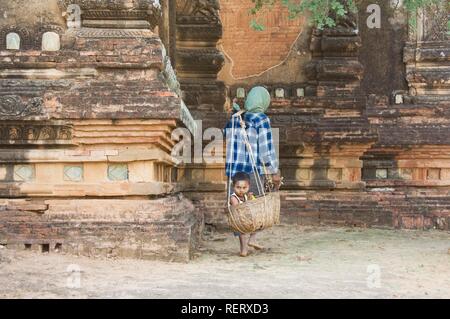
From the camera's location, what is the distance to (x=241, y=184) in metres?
6.77

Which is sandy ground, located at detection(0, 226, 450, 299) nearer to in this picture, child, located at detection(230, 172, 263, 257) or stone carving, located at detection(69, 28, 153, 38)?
child, located at detection(230, 172, 263, 257)

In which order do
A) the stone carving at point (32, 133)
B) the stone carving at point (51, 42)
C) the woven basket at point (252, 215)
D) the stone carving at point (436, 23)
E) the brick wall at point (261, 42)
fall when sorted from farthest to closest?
the stone carving at point (436, 23) < the brick wall at point (261, 42) < the woven basket at point (252, 215) < the stone carving at point (51, 42) < the stone carving at point (32, 133)

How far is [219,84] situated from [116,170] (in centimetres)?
388

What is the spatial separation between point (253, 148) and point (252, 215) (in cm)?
98

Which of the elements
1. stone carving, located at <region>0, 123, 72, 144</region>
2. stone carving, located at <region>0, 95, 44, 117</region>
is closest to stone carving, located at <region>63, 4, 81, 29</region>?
stone carving, located at <region>0, 95, 44, 117</region>

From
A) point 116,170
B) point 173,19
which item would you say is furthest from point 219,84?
point 116,170

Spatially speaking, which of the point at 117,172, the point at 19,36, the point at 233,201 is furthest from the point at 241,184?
the point at 19,36

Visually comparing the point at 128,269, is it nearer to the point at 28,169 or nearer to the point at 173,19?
the point at 28,169

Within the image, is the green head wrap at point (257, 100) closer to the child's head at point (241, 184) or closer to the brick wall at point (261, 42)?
the child's head at point (241, 184)

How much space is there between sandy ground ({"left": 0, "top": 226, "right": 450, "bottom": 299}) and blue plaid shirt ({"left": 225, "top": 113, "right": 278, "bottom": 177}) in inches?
35.3

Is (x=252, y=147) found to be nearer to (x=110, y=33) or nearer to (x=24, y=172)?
(x=110, y=33)

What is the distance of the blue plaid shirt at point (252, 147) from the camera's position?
7.10m

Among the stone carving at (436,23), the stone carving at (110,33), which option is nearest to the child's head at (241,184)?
the stone carving at (110,33)

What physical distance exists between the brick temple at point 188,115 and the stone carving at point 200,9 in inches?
0.8
